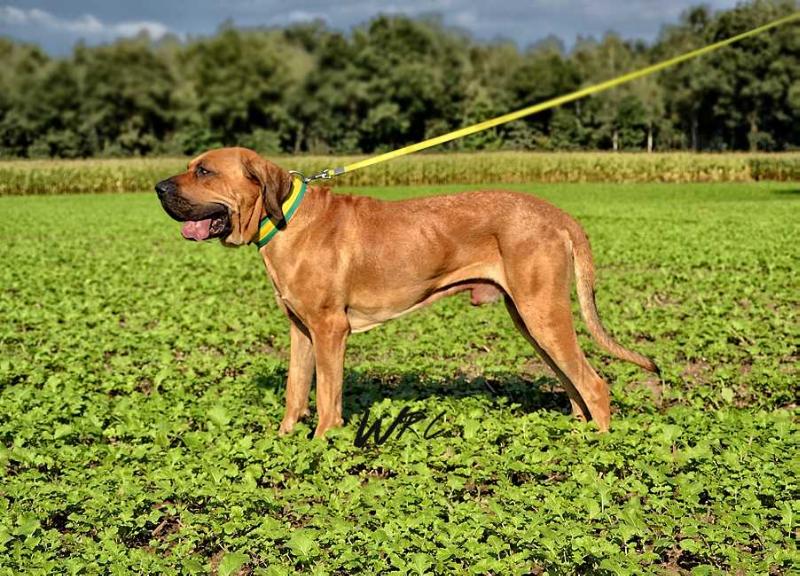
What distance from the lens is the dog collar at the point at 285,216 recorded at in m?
6.33

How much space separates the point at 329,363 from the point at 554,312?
1.70 metres

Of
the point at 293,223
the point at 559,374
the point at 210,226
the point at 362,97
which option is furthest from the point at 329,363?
the point at 362,97

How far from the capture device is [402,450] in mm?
6258

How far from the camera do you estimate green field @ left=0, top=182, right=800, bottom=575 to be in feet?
15.6

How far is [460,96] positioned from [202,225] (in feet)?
264

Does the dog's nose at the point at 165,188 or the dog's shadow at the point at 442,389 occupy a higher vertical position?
the dog's nose at the point at 165,188

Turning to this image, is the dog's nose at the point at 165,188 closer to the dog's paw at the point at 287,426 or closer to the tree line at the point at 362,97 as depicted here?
the dog's paw at the point at 287,426

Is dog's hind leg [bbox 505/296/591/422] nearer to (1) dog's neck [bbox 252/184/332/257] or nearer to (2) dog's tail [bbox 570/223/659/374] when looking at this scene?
(2) dog's tail [bbox 570/223/659/374]

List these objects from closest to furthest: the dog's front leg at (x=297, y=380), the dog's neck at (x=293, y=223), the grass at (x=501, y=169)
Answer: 1. the dog's neck at (x=293, y=223)
2. the dog's front leg at (x=297, y=380)
3. the grass at (x=501, y=169)

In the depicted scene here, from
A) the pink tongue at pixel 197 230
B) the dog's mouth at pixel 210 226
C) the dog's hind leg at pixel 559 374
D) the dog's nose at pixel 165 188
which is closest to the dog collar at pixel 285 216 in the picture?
the dog's mouth at pixel 210 226

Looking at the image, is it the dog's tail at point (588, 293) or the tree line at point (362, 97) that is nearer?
the dog's tail at point (588, 293)

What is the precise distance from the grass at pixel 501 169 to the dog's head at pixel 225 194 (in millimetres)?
40848

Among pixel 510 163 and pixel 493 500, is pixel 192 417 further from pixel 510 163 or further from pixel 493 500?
pixel 510 163

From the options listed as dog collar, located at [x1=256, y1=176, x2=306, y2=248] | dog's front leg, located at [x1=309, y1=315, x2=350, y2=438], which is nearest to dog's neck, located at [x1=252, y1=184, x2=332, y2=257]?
dog collar, located at [x1=256, y1=176, x2=306, y2=248]
